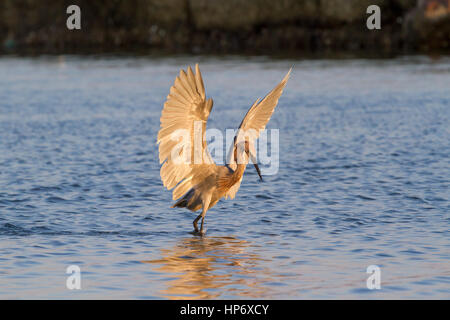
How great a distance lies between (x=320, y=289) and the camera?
1043cm

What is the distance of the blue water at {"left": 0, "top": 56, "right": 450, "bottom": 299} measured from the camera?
10953mm

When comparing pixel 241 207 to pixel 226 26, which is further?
pixel 226 26

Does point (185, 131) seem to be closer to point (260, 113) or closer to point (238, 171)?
point (260, 113)

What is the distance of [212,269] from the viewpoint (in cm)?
1155

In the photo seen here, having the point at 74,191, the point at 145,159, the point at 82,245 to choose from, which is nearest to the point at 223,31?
the point at 145,159

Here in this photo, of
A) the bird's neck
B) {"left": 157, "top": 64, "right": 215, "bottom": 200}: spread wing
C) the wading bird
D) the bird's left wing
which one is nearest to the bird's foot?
the wading bird

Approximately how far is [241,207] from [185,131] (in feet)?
11.7

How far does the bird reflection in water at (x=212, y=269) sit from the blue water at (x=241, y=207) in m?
0.03

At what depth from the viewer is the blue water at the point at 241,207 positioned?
10953mm

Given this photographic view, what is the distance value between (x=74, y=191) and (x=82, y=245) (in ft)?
13.3

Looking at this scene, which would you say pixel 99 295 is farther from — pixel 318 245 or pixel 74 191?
pixel 74 191

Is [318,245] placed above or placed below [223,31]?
below

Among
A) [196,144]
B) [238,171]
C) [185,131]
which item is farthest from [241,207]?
[185,131]

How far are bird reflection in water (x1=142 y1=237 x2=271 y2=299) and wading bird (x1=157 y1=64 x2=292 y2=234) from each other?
2.43ft
